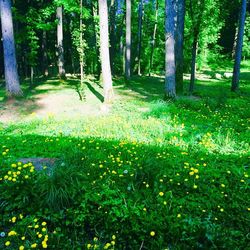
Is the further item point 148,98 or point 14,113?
point 148,98

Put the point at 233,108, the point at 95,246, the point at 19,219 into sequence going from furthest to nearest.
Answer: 1. the point at 233,108
2. the point at 19,219
3. the point at 95,246

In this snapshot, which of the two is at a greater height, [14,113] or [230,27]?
[230,27]

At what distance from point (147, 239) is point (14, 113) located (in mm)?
9891

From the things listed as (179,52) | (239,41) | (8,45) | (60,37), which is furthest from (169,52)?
(60,37)

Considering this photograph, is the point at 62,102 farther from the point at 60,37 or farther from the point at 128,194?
the point at 128,194

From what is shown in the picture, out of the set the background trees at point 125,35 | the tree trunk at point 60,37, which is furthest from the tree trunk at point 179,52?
the tree trunk at point 60,37

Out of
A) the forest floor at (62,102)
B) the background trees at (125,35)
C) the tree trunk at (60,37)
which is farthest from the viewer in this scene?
the tree trunk at (60,37)

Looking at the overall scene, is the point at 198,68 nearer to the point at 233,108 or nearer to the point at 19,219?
the point at 233,108

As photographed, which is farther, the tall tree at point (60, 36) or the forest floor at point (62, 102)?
the tall tree at point (60, 36)

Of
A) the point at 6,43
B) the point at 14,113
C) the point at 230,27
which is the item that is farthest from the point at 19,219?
the point at 230,27

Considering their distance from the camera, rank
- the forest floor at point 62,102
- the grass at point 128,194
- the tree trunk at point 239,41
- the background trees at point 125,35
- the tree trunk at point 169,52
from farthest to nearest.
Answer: the tree trunk at point 239,41 < the background trees at point 125,35 < the tree trunk at point 169,52 < the forest floor at point 62,102 < the grass at point 128,194

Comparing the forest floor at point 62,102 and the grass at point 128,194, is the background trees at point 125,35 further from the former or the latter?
the grass at point 128,194

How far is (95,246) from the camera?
3.19 metres

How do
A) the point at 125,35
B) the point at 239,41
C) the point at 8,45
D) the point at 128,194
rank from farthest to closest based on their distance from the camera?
the point at 125,35 < the point at 239,41 < the point at 8,45 < the point at 128,194
